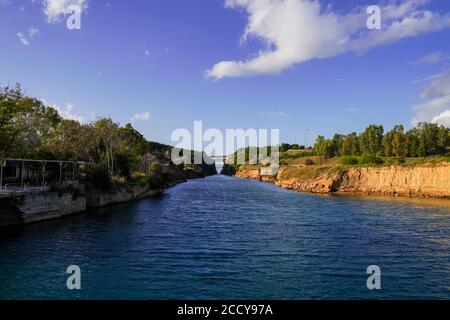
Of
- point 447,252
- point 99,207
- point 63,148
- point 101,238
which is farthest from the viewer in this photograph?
point 63,148

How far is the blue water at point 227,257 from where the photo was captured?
19.9 metres

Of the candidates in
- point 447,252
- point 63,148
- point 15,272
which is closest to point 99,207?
point 63,148

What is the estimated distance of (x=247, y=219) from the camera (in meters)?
44.2

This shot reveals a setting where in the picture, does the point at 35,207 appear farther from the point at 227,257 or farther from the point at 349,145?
the point at 349,145

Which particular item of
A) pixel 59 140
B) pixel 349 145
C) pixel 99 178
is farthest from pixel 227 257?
pixel 349 145

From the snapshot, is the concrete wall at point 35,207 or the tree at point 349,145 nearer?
the concrete wall at point 35,207

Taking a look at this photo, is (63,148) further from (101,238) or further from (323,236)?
(323,236)

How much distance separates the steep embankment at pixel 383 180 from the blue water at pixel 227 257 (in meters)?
36.5

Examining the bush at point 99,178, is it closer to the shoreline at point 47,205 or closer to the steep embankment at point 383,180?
the shoreline at point 47,205

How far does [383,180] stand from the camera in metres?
88.4

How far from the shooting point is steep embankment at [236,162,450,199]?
252ft

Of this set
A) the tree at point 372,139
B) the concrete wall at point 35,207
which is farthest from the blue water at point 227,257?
the tree at point 372,139

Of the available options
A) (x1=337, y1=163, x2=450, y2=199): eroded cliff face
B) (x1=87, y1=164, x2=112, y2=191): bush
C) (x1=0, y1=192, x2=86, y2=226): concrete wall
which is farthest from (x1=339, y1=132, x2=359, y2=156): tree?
(x1=0, y1=192, x2=86, y2=226): concrete wall
